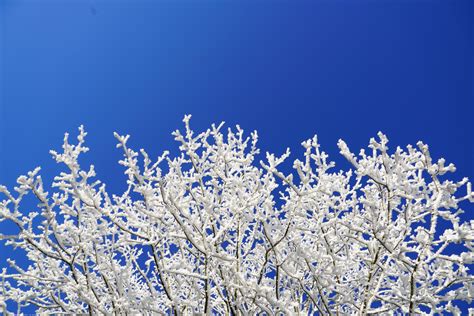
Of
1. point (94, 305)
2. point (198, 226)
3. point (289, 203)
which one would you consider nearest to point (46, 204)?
point (94, 305)

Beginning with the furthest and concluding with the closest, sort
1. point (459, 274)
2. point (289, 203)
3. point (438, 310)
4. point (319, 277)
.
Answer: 1. point (289, 203)
2. point (319, 277)
3. point (459, 274)
4. point (438, 310)

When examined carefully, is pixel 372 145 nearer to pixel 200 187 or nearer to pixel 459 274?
pixel 459 274

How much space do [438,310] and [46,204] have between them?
3630 mm

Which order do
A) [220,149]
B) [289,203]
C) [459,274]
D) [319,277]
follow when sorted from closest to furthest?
1. [459,274]
2. [319,277]
3. [289,203]
4. [220,149]

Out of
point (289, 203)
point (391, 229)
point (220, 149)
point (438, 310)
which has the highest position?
point (220, 149)

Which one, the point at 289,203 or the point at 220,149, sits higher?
the point at 220,149

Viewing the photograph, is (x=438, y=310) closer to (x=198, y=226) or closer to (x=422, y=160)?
(x=422, y=160)

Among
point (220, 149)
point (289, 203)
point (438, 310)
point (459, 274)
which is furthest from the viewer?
point (220, 149)

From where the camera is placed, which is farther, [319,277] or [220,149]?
[220,149]

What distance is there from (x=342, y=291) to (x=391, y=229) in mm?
872

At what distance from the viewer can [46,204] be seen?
3.71 meters

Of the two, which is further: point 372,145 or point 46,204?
point 46,204

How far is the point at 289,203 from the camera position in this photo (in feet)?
13.3

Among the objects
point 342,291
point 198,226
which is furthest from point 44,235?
point 342,291
